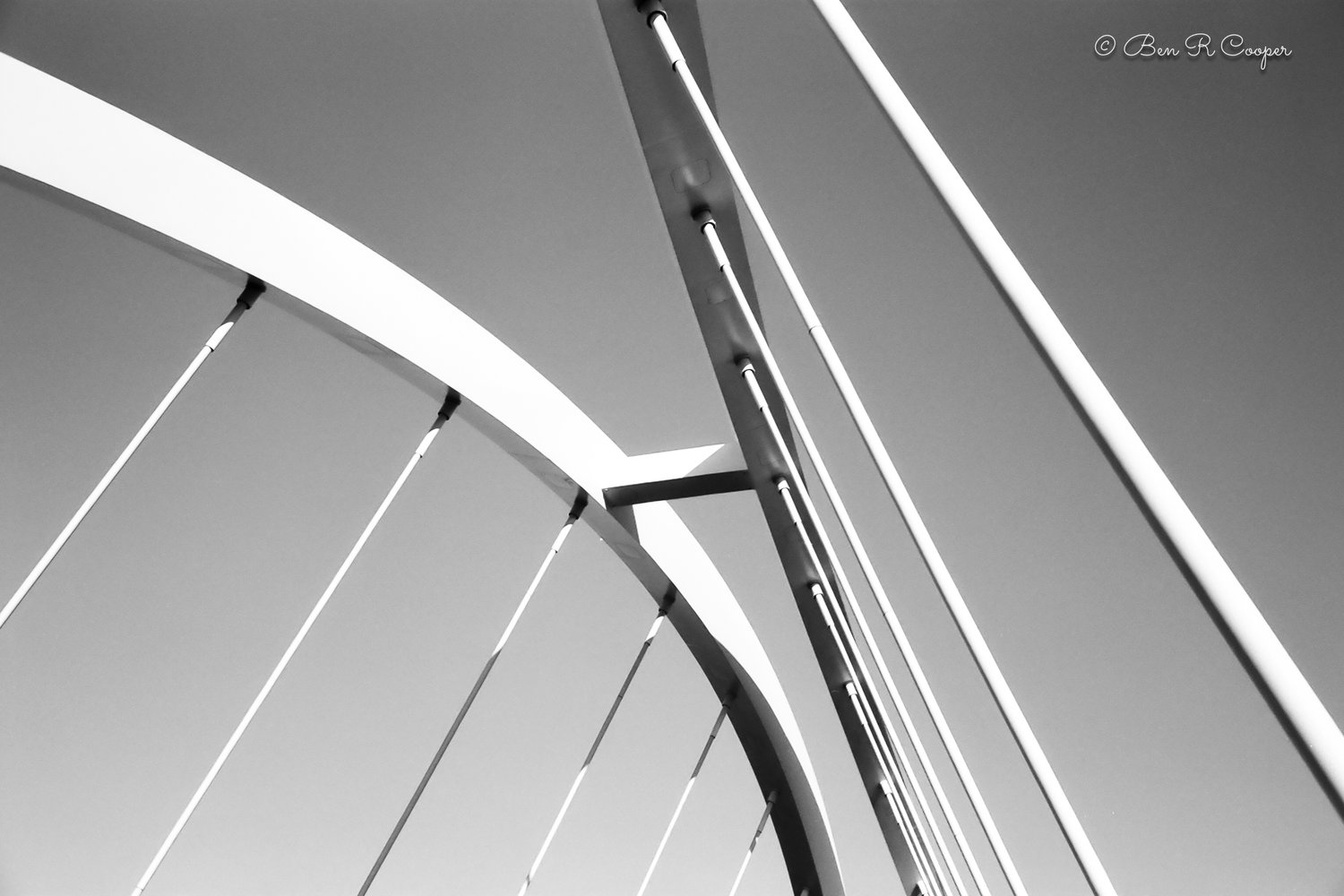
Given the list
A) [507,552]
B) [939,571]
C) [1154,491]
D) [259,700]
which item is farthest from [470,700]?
[507,552]

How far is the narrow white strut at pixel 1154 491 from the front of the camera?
2.70 ft

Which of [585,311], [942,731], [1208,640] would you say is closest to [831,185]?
[585,311]

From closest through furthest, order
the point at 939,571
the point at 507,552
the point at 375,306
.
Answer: the point at 939,571 < the point at 375,306 < the point at 507,552

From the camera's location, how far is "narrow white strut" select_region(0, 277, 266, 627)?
346 cm

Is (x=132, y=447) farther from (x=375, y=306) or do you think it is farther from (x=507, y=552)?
(x=507, y=552)

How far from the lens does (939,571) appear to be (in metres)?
2.46

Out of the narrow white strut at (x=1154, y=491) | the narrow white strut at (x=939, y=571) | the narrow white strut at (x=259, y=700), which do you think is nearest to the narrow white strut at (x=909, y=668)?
the narrow white strut at (x=939, y=571)

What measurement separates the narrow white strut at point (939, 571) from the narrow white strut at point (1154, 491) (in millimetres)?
914

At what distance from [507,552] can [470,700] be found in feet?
23.3

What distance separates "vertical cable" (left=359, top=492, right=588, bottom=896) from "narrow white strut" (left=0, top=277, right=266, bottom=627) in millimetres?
1907

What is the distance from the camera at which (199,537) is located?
11930mm

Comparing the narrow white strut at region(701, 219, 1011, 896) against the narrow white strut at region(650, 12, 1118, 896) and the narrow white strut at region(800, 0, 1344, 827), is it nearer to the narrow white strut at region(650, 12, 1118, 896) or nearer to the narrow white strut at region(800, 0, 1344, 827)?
the narrow white strut at region(650, 12, 1118, 896)

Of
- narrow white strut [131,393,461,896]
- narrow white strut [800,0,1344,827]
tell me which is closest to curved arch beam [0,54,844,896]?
narrow white strut [131,393,461,896]

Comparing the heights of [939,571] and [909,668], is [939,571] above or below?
below
